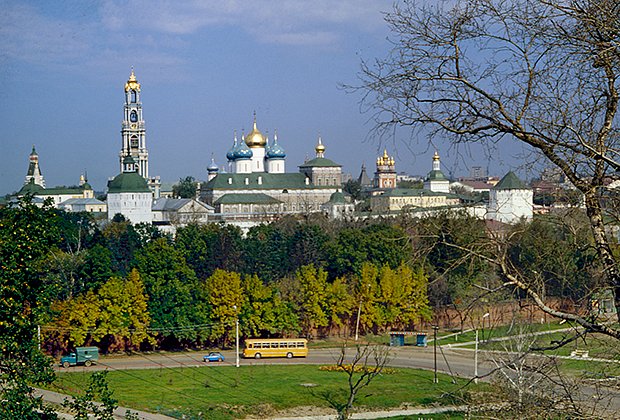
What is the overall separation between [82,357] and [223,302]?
5.52 metres

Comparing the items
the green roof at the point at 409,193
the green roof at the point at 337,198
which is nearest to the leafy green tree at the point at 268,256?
the green roof at the point at 337,198

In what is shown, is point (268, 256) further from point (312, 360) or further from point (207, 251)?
point (312, 360)

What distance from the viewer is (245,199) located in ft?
239

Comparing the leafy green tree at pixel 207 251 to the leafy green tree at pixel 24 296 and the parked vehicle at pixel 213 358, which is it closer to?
the parked vehicle at pixel 213 358

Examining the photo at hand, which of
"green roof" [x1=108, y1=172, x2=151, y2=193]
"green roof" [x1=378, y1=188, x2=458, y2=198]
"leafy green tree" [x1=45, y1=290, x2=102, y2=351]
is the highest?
"green roof" [x1=378, y1=188, x2=458, y2=198]

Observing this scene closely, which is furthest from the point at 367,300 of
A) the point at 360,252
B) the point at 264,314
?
the point at 360,252

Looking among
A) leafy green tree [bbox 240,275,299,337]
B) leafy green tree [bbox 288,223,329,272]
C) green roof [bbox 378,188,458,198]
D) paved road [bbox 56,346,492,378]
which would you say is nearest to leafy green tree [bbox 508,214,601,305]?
paved road [bbox 56,346,492,378]

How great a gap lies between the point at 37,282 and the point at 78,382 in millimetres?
11007

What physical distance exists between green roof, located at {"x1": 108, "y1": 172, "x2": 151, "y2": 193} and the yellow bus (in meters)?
36.2

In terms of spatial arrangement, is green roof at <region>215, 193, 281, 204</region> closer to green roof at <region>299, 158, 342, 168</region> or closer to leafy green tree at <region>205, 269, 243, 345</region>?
green roof at <region>299, 158, 342, 168</region>

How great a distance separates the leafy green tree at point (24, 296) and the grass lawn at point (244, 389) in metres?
7.29

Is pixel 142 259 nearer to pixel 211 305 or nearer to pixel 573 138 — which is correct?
pixel 211 305

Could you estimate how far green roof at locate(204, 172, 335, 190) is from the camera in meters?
76.2

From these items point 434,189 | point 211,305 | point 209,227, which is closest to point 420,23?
point 211,305
